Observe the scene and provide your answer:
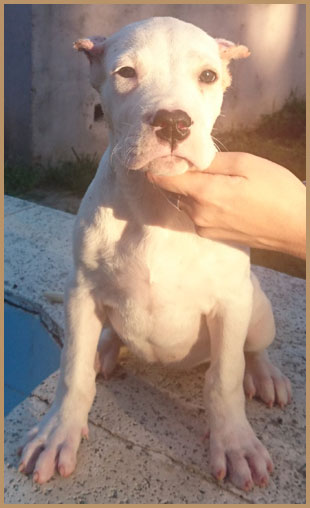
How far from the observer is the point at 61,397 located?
236 cm

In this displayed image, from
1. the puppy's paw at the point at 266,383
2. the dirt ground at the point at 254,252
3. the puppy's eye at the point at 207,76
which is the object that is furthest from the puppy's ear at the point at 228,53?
the dirt ground at the point at 254,252

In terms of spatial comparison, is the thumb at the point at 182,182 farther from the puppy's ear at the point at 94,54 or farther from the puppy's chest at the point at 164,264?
the puppy's ear at the point at 94,54

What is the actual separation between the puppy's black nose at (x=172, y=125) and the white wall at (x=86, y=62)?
14.5 feet

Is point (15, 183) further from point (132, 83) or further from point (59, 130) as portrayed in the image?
point (132, 83)

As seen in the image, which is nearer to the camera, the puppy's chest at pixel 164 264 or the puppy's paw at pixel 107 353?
the puppy's chest at pixel 164 264

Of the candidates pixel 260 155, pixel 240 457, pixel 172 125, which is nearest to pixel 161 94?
pixel 172 125

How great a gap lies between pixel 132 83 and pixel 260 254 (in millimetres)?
3354

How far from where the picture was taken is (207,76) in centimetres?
202

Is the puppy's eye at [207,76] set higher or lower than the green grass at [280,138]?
higher

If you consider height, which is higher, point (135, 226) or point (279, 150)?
point (135, 226)

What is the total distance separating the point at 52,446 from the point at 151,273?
0.77 m

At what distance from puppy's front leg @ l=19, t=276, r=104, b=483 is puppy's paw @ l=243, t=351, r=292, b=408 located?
741mm

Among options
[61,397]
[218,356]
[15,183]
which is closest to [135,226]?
[218,356]

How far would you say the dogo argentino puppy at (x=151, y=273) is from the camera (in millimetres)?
1961
